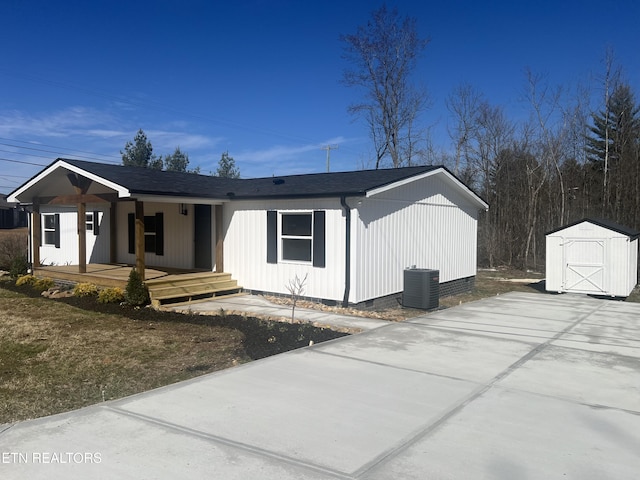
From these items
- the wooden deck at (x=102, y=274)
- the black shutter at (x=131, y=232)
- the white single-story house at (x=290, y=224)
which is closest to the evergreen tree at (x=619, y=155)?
the white single-story house at (x=290, y=224)

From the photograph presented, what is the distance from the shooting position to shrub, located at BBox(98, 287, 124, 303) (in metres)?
11.0

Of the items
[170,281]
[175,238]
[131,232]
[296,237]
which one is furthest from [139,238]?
[131,232]

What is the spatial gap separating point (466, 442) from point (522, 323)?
595 cm

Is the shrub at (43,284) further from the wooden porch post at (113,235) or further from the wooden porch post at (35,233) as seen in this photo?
the wooden porch post at (113,235)

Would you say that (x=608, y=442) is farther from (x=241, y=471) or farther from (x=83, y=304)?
(x=83, y=304)

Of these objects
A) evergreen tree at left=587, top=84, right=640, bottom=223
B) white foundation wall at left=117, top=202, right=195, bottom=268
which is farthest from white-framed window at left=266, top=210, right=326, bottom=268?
evergreen tree at left=587, top=84, right=640, bottom=223

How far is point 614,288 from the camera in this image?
43.8 ft

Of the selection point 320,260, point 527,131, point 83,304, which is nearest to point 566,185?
point 527,131

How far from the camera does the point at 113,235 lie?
16109 millimetres

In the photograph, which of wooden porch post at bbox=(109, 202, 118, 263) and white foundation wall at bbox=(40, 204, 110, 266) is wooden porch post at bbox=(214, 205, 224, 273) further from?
white foundation wall at bbox=(40, 204, 110, 266)

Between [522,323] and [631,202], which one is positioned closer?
[522,323]

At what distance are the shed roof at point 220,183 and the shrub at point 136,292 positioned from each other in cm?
181

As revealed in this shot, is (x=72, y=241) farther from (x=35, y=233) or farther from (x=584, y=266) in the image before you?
(x=584, y=266)

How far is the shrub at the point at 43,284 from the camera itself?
43.9 ft
